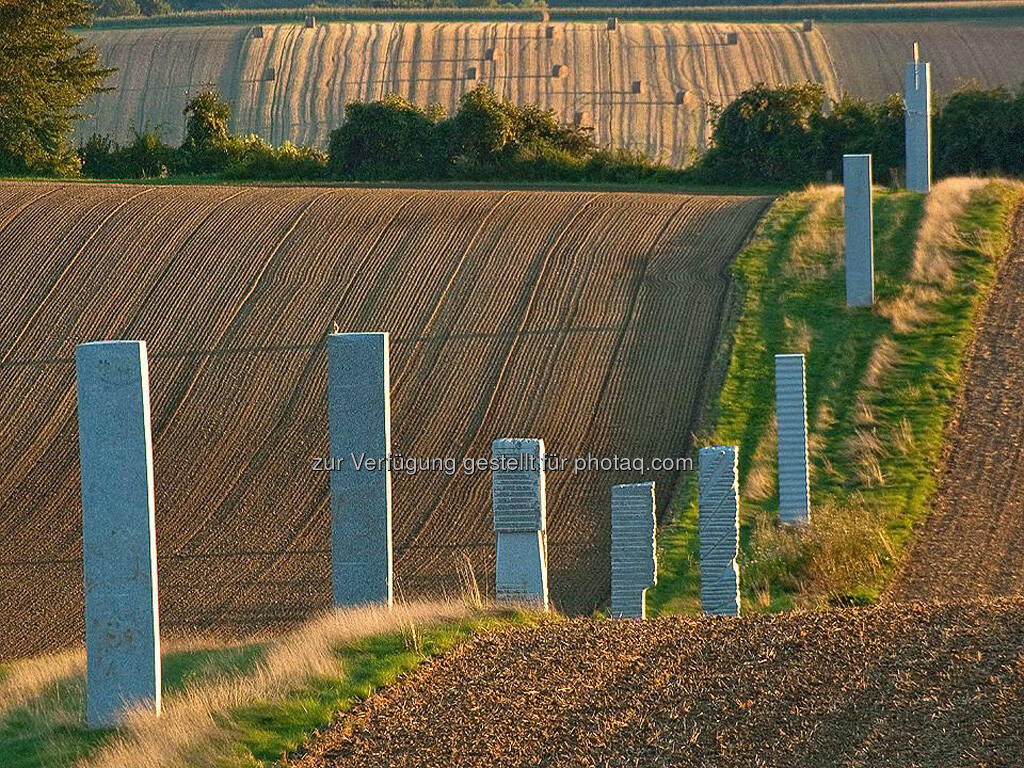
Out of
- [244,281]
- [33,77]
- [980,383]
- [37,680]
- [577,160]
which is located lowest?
[37,680]

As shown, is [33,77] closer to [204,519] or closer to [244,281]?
[244,281]

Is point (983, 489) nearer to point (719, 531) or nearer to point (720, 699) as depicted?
point (719, 531)

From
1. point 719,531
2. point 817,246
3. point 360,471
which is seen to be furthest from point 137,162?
point 360,471

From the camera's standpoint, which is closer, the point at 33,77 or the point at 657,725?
the point at 657,725

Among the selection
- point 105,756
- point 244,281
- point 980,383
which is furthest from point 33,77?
point 105,756

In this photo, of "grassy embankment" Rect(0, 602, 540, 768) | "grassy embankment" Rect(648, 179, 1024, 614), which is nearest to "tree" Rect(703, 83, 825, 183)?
"grassy embankment" Rect(648, 179, 1024, 614)

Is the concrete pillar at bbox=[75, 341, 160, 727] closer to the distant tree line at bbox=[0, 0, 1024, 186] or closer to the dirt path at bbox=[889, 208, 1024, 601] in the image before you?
the dirt path at bbox=[889, 208, 1024, 601]
